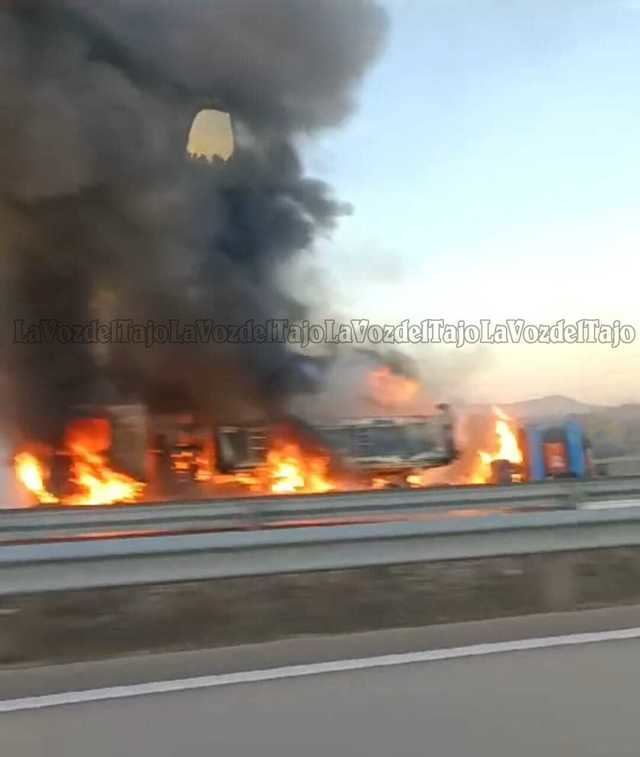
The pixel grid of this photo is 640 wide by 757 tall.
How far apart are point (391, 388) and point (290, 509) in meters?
7.65

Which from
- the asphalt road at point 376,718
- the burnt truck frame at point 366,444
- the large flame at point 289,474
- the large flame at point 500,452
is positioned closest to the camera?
the asphalt road at point 376,718

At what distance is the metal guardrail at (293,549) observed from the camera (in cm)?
432

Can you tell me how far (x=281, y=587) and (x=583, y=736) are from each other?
2245mm

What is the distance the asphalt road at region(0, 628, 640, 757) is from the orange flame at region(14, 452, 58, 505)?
10461mm

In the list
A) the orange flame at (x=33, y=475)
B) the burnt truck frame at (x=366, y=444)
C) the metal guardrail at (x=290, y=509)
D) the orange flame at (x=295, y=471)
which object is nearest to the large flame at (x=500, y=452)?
the burnt truck frame at (x=366, y=444)

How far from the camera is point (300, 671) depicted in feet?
12.8

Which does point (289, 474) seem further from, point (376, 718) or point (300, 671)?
point (376, 718)

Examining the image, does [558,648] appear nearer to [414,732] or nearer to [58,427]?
[414,732]

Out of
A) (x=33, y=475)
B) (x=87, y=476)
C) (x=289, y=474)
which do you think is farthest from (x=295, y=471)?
(x=33, y=475)

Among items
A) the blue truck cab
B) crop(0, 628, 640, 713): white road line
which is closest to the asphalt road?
crop(0, 628, 640, 713): white road line

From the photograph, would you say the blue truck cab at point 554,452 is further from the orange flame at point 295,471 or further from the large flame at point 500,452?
the orange flame at point 295,471

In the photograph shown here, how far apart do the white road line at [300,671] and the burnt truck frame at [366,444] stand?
988 cm

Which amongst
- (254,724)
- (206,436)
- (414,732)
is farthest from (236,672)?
(206,436)

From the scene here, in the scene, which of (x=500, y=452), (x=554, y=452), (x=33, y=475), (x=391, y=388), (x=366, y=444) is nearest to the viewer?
(x=33, y=475)
